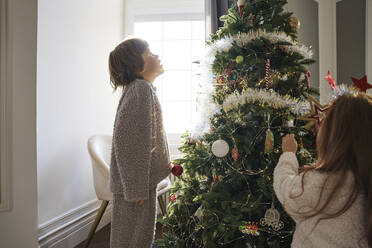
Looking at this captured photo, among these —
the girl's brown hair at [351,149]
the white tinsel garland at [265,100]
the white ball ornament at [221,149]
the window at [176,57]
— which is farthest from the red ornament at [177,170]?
the window at [176,57]

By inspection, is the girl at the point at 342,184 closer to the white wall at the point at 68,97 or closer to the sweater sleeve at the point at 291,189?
the sweater sleeve at the point at 291,189

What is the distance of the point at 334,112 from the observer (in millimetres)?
993

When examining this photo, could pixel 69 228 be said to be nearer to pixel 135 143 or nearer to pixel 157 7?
pixel 135 143

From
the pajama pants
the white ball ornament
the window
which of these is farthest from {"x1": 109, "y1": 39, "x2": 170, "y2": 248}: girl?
the window

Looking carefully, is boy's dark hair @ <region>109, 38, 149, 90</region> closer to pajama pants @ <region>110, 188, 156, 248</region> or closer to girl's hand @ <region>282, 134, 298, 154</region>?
pajama pants @ <region>110, 188, 156, 248</region>

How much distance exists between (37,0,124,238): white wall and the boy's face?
0.80 metres

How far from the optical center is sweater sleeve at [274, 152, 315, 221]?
0.99 meters

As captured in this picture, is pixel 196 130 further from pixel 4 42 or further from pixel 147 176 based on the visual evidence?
pixel 4 42

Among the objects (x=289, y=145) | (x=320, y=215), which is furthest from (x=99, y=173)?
(x=320, y=215)

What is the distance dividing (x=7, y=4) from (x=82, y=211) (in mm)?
1689

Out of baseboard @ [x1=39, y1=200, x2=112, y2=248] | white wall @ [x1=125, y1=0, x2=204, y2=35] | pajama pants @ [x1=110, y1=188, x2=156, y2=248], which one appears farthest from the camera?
white wall @ [x1=125, y1=0, x2=204, y2=35]

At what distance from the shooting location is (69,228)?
2.30 meters

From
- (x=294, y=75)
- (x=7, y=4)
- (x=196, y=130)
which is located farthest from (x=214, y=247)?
(x=7, y=4)

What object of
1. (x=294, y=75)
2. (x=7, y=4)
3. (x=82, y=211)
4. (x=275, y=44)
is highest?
(x=7, y=4)
